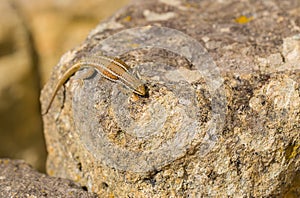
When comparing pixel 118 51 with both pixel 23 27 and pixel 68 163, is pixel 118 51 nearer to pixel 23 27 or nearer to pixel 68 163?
pixel 68 163

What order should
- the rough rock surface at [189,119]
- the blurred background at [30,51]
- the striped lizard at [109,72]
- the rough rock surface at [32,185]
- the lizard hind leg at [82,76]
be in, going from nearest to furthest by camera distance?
the rough rock surface at [189,119], the striped lizard at [109,72], the rough rock surface at [32,185], the lizard hind leg at [82,76], the blurred background at [30,51]

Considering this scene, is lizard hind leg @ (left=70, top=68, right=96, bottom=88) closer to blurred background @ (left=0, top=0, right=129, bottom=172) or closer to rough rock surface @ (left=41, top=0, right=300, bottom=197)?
rough rock surface @ (left=41, top=0, right=300, bottom=197)

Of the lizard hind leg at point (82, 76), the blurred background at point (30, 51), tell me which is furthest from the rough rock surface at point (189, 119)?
the blurred background at point (30, 51)

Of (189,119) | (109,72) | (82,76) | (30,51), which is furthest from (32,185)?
(30,51)

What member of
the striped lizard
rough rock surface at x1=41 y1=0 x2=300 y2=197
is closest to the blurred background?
the striped lizard

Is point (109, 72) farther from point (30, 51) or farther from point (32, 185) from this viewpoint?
point (30, 51)

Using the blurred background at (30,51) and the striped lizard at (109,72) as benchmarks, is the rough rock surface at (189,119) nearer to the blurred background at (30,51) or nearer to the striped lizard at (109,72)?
the striped lizard at (109,72)
